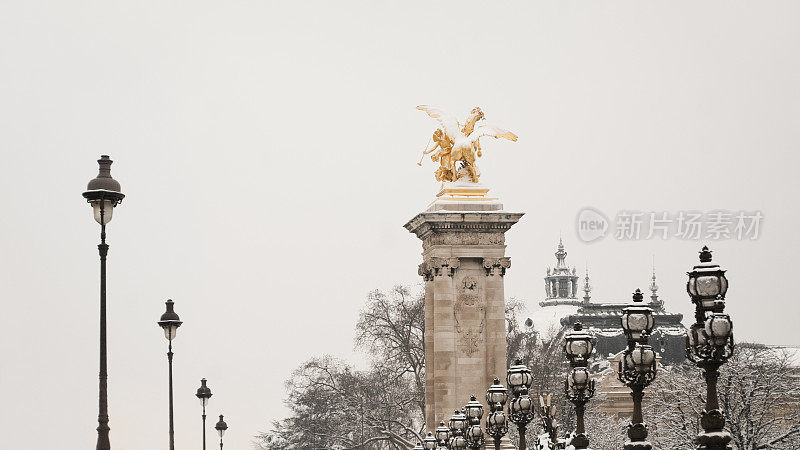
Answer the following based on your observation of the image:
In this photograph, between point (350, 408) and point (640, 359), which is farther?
point (350, 408)

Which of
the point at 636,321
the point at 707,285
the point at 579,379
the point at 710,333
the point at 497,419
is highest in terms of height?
the point at 707,285

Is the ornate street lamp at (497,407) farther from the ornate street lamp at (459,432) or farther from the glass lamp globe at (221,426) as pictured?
the glass lamp globe at (221,426)

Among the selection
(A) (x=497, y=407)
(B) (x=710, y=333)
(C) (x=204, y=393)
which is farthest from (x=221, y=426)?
(B) (x=710, y=333)

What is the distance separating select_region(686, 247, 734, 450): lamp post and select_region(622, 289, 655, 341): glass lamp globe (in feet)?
13.1

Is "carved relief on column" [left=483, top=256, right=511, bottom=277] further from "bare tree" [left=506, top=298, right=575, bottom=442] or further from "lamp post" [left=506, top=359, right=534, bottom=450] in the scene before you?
"bare tree" [left=506, top=298, right=575, bottom=442]

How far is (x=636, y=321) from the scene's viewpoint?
20.2 meters

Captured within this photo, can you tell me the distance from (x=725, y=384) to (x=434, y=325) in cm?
1235

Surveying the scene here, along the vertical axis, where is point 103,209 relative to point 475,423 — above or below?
above

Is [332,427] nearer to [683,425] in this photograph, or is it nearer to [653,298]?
[683,425]

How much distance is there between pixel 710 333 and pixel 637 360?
172 inches

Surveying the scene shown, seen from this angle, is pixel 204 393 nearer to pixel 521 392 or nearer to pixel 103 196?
pixel 521 392

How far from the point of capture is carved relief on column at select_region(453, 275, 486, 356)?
154 feet

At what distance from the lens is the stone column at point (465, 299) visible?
153 feet

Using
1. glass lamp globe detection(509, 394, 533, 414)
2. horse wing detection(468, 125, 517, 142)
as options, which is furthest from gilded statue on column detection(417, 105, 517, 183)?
glass lamp globe detection(509, 394, 533, 414)
